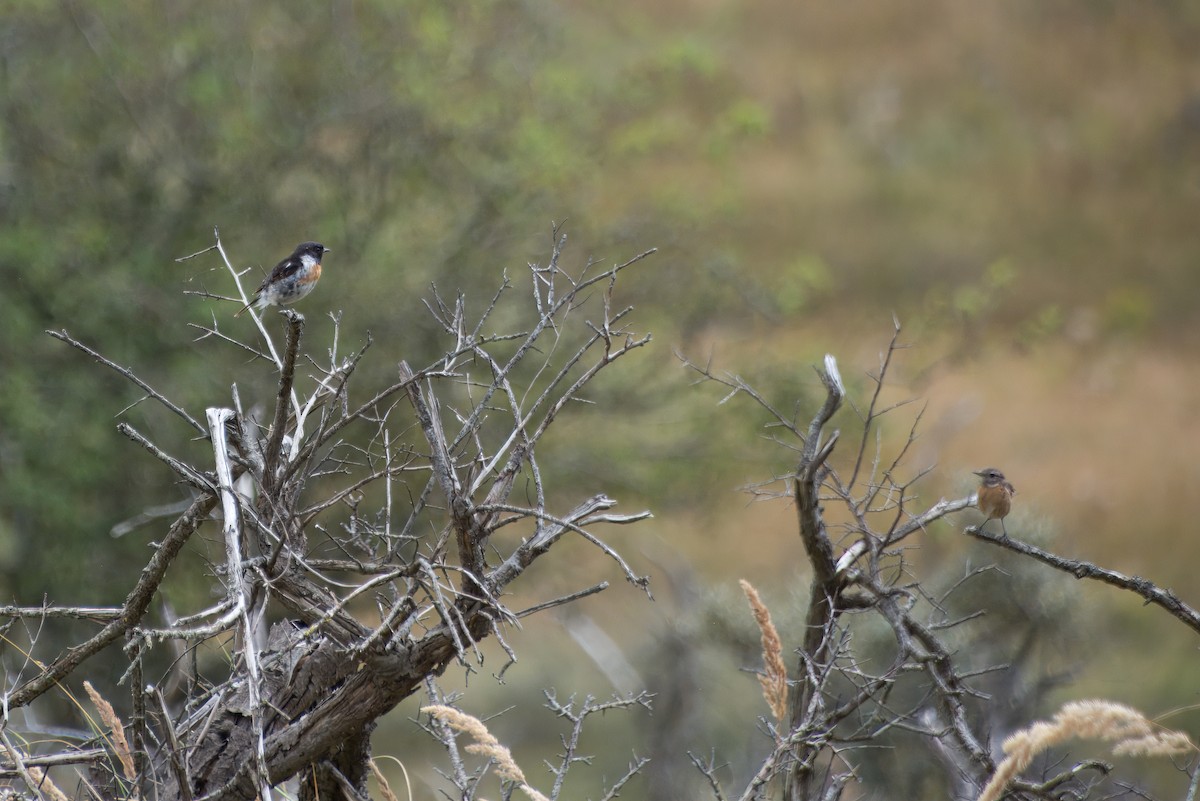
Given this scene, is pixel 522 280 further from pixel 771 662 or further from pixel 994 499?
pixel 771 662

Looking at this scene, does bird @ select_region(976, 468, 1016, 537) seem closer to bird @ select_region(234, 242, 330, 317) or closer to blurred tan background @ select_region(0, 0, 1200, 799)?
bird @ select_region(234, 242, 330, 317)

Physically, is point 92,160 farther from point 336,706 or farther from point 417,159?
point 336,706

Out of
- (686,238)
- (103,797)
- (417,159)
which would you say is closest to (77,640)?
(417,159)

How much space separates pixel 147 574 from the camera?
2949 mm

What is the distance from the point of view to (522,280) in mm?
14438

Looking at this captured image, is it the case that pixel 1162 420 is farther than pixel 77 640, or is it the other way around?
pixel 1162 420

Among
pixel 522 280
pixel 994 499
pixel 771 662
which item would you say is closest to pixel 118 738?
pixel 771 662

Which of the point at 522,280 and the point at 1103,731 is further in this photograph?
the point at 522,280

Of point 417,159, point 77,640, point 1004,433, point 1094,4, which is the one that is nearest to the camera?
point 77,640

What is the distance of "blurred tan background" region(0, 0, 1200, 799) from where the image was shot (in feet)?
40.4

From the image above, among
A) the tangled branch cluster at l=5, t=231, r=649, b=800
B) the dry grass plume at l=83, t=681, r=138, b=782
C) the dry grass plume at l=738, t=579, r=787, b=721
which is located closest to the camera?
the tangled branch cluster at l=5, t=231, r=649, b=800

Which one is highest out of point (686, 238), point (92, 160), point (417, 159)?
point (686, 238)

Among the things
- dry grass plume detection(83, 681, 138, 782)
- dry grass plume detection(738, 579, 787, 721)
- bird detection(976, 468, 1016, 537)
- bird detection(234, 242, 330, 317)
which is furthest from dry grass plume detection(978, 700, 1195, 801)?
bird detection(234, 242, 330, 317)

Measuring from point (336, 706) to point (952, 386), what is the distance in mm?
19811
